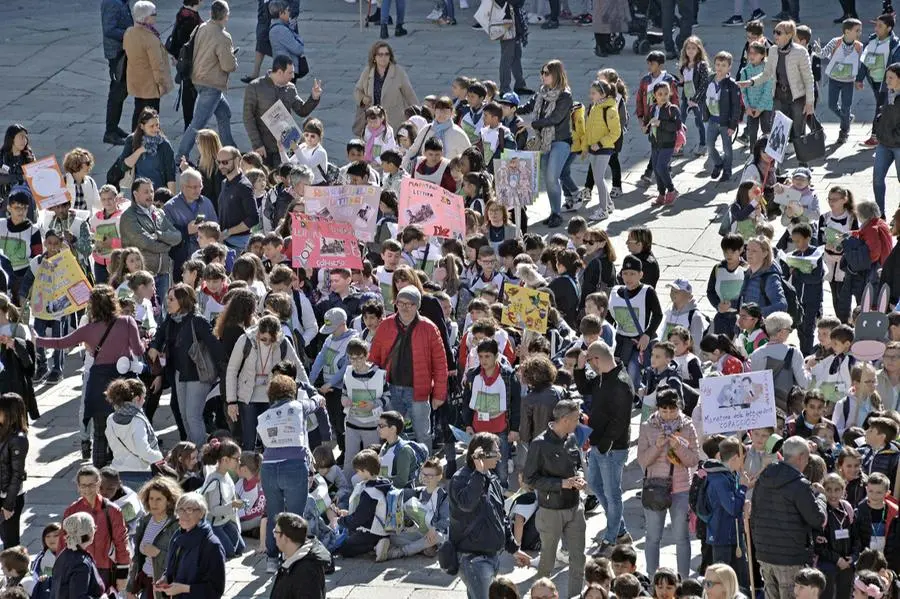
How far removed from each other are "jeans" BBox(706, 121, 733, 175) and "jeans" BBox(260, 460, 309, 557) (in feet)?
31.2

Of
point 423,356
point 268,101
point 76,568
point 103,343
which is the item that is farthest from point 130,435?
point 268,101

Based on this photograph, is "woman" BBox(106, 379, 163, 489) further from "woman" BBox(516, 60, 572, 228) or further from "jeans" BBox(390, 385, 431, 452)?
"woman" BBox(516, 60, 572, 228)

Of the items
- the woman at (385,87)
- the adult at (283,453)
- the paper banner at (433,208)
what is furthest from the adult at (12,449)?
the woman at (385,87)

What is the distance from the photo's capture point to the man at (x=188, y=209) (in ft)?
60.8

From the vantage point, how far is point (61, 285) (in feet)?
57.2

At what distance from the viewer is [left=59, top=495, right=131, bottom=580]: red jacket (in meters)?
13.2

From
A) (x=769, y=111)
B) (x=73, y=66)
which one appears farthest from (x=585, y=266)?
(x=73, y=66)

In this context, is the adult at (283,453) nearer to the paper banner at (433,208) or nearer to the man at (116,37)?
the paper banner at (433,208)

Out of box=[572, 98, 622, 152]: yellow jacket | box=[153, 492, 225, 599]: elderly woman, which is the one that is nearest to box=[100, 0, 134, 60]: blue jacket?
box=[572, 98, 622, 152]: yellow jacket

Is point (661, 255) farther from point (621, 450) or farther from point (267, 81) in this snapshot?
point (621, 450)

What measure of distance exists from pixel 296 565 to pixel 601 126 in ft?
33.1

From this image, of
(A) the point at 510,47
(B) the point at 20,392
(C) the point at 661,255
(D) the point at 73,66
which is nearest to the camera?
(B) the point at 20,392

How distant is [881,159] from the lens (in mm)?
20859

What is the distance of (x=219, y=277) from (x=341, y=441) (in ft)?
5.56
